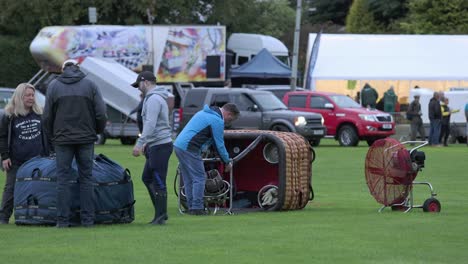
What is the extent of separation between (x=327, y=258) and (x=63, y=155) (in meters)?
3.75

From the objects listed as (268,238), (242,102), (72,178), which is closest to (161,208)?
(72,178)

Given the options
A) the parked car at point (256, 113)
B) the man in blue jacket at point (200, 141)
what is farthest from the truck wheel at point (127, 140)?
the man in blue jacket at point (200, 141)

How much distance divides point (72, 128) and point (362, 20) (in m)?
78.9

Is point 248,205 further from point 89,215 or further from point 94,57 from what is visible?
point 94,57

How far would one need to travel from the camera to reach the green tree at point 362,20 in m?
90.8

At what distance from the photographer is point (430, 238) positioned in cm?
1287

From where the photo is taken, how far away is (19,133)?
14.6m

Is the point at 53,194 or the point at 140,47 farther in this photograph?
the point at 140,47

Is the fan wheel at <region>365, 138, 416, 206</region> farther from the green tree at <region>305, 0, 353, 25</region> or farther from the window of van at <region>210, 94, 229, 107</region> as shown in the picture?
the green tree at <region>305, 0, 353, 25</region>

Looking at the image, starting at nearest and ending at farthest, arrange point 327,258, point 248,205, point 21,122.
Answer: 1. point 327,258
2. point 21,122
3. point 248,205

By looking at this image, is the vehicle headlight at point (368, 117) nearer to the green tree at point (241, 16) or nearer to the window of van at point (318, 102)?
the window of van at point (318, 102)

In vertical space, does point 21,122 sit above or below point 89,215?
above

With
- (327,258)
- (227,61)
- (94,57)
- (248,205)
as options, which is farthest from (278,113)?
(327,258)

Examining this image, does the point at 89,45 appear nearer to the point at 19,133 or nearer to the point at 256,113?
the point at 256,113
